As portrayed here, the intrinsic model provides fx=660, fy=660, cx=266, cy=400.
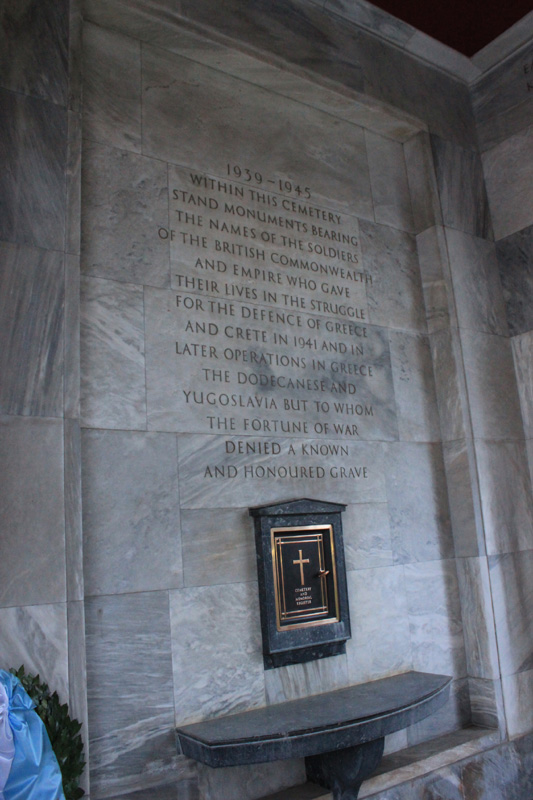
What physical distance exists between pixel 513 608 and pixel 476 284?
2571mm

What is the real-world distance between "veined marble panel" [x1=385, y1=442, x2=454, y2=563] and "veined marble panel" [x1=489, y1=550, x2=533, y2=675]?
40cm

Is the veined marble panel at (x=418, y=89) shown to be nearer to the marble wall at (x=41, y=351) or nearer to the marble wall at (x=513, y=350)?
the marble wall at (x=513, y=350)

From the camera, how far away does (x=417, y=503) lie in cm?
490

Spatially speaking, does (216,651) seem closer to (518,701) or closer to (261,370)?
(261,370)

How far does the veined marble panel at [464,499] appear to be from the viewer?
4.88 m

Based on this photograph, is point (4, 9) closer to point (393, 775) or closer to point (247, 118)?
point (247, 118)

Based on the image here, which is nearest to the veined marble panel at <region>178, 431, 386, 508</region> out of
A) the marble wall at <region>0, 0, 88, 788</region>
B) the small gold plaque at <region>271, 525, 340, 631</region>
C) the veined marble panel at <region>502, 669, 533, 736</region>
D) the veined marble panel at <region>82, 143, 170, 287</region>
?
the small gold plaque at <region>271, 525, 340, 631</region>

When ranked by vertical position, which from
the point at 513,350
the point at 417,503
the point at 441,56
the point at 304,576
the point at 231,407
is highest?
the point at 441,56

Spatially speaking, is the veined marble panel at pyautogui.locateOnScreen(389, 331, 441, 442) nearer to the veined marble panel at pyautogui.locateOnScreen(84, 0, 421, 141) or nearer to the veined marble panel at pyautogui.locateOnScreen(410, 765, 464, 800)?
the veined marble panel at pyautogui.locateOnScreen(84, 0, 421, 141)

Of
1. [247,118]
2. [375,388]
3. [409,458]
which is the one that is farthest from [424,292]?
[247,118]

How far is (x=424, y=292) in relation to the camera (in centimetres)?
543

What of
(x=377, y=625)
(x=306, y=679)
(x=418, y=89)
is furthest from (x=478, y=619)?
(x=418, y=89)

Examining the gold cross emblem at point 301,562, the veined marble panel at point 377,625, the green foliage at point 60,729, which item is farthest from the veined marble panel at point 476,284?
the green foliage at point 60,729

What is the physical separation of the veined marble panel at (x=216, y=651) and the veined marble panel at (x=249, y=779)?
0.97ft
